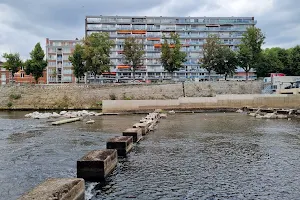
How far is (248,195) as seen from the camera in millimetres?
12570

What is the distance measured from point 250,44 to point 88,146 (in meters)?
74.5

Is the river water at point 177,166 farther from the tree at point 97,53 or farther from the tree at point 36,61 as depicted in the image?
the tree at point 36,61

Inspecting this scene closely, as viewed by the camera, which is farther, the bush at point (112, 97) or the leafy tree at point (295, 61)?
the leafy tree at point (295, 61)

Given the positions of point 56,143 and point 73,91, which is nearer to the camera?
point 56,143

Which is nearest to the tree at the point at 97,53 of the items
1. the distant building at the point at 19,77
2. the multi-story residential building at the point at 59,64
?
the multi-story residential building at the point at 59,64

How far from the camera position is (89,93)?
3127 inches

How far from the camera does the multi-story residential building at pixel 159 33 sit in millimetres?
128750

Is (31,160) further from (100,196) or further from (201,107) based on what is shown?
(201,107)

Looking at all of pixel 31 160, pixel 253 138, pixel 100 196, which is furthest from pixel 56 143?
pixel 253 138

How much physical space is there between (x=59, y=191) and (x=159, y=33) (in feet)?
411

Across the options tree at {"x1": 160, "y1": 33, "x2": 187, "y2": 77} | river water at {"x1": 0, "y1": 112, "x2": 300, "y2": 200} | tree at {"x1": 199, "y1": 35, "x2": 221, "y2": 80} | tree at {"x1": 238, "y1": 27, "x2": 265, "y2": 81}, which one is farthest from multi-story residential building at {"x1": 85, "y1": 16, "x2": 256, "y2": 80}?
river water at {"x1": 0, "y1": 112, "x2": 300, "y2": 200}

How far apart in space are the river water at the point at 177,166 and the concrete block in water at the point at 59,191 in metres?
0.96

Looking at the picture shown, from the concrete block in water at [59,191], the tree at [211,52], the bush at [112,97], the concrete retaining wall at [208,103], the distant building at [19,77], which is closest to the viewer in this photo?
the concrete block in water at [59,191]

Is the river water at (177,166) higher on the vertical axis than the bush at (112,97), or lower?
lower
